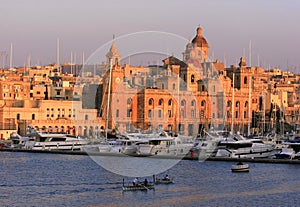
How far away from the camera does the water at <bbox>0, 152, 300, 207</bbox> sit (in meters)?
27.7

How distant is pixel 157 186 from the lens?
31000 mm

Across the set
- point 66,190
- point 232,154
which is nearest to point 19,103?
point 232,154

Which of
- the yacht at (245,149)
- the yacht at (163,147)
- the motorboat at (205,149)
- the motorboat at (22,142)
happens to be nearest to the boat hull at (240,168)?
the yacht at (245,149)

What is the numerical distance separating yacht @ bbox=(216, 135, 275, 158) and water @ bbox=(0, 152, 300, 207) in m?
1.75

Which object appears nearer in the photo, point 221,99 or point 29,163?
point 29,163

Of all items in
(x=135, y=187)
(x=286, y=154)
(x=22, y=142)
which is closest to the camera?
(x=135, y=187)

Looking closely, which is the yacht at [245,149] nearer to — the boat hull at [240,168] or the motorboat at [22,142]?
the boat hull at [240,168]

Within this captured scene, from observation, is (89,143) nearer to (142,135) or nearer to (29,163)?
(142,135)

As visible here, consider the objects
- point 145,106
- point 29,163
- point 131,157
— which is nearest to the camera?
point 29,163

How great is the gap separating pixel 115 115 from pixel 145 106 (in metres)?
5.75

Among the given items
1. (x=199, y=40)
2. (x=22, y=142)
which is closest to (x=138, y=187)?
(x=22, y=142)

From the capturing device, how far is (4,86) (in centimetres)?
6938

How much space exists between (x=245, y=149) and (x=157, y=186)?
14.5m

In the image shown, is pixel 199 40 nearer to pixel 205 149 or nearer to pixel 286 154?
pixel 205 149
